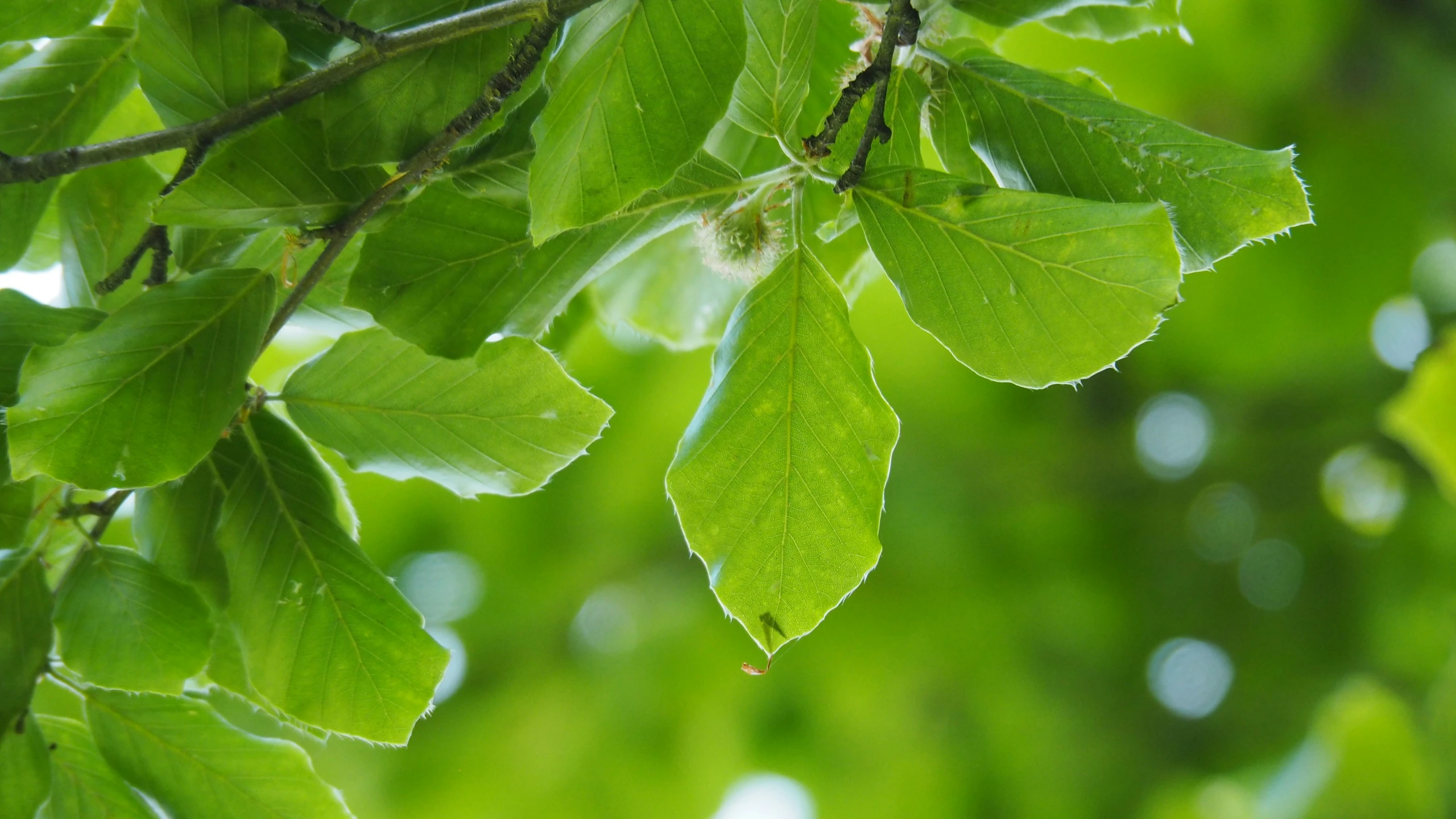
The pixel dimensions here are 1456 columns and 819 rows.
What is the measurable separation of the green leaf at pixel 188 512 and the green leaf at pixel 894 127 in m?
0.40

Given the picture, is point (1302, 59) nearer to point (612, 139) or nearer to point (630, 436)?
point (630, 436)

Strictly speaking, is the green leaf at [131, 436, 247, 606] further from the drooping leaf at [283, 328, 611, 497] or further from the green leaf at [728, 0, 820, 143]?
the green leaf at [728, 0, 820, 143]

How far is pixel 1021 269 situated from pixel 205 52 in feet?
1.37

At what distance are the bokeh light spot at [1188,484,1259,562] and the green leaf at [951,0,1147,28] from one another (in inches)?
99.4

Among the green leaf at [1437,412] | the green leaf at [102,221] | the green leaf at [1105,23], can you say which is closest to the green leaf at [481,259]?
the green leaf at [102,221]

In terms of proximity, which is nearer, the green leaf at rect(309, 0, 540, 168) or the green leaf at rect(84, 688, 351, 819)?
the green leaf at rect(309, 0, 540, 168)

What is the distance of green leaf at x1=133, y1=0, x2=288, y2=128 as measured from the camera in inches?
18.5

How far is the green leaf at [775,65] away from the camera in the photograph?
1.50 feet

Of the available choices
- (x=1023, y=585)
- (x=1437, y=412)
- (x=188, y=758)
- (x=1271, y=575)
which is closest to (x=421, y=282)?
(x=188, y=758)

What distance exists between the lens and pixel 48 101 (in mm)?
572

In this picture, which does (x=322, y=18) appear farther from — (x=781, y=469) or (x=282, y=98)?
(x=781, y=469)

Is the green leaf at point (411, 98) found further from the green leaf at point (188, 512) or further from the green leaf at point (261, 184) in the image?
the green leaf at point (188, 512)

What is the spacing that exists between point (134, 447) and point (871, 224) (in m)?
0.39

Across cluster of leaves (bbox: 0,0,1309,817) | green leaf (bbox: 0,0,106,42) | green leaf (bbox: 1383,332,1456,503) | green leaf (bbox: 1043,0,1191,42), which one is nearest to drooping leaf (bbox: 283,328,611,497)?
cluster of leaves (bbox: 0,0,1309,817)
